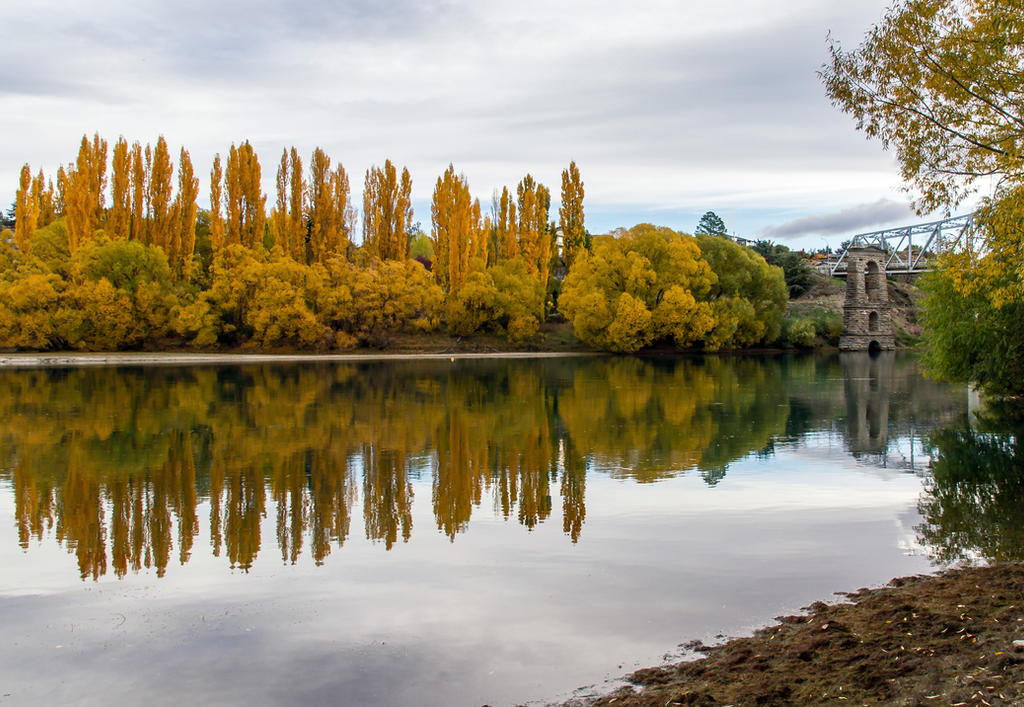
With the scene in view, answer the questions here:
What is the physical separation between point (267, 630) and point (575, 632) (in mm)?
2865

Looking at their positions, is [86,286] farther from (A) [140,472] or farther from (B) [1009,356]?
(B) [1009,356]

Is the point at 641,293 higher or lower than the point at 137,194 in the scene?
lower

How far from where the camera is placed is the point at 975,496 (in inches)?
522

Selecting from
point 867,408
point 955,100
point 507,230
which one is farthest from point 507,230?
point 955,100

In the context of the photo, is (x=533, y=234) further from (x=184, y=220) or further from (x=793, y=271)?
(x=793, y=271)

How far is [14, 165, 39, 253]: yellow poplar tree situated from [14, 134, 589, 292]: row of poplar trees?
0.08 meters

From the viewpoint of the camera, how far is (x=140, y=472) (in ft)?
51.4

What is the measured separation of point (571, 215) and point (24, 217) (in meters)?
45.5

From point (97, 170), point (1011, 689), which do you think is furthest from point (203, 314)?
point (1011, 689)

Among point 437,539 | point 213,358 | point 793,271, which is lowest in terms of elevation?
point 437,539

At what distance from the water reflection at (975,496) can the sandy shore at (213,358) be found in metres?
44.4

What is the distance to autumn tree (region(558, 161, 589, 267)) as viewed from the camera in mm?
74312

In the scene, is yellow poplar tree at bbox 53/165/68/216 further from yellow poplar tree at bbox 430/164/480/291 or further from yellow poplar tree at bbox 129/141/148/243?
yellow poplar tree at bbox 430/164/480/291

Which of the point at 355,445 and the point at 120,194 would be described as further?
the point at 120,194
